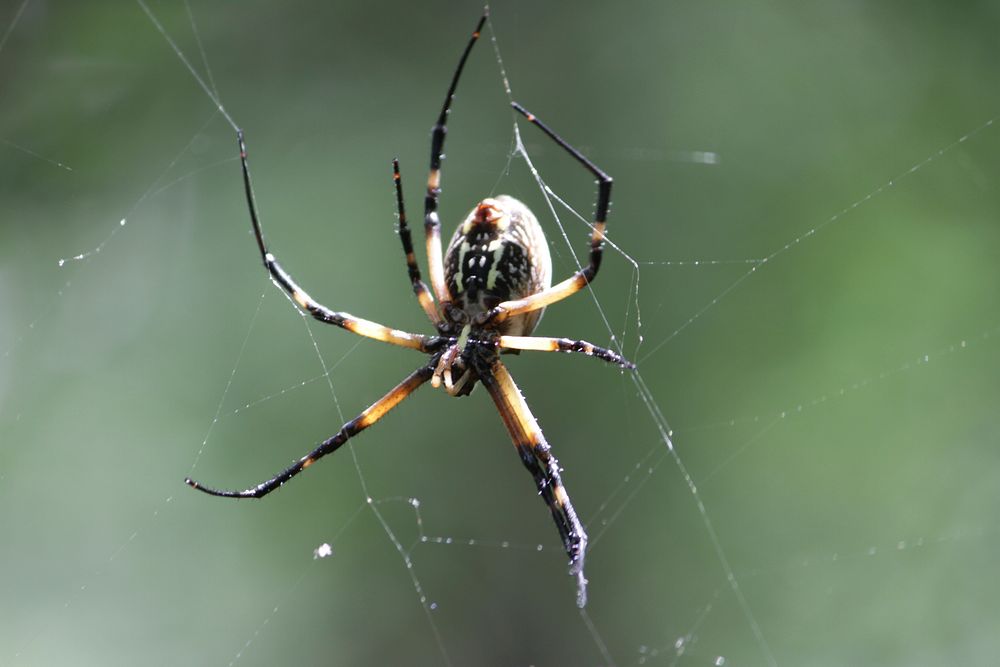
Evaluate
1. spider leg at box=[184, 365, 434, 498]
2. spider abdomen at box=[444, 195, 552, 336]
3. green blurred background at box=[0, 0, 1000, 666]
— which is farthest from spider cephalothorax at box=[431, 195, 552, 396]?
green blurred background at box=[0, 0, 1000, 666]

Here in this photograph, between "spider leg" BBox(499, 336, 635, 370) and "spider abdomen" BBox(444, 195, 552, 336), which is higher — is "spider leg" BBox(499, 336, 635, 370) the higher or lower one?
the lower one

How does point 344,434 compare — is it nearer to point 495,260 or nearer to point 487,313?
point 487,313

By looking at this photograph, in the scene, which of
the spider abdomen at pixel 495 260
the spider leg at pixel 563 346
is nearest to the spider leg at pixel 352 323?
the spider abdomen at pixel 495 260

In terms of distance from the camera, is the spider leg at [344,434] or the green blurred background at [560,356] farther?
the green blurred background at [560,356]

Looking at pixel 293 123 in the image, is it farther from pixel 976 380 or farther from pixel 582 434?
pixel 976 380

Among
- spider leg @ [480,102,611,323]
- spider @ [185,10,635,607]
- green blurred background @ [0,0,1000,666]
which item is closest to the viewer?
spider leg @ [480,102,611,323]

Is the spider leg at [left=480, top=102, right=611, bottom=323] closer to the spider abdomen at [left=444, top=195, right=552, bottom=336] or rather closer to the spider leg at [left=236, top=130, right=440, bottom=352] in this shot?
the spider abdomen at [left=444, top=195, right=552, bottom=336]

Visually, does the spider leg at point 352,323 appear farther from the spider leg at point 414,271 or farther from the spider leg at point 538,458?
the spider leg at point 538,458
